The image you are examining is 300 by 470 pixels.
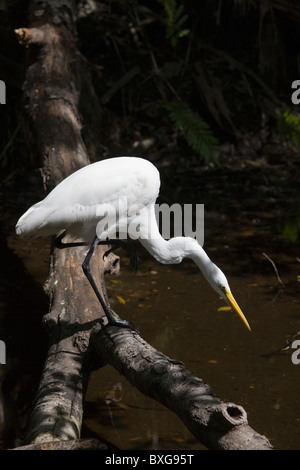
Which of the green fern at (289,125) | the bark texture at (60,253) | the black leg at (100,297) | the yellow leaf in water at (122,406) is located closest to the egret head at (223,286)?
the black leg at (100,297)

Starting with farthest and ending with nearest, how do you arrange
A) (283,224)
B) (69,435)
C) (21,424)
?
1. (283,224)
2. (21,424)
3. (69,435)

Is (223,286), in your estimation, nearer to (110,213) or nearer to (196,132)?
(110,213)

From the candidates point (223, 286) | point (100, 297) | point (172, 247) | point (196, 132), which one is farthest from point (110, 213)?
point (196, 132)

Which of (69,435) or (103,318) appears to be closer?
(69,435)

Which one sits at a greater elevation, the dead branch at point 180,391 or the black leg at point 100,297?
the black leg at point 100,297

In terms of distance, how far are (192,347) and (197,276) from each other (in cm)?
136

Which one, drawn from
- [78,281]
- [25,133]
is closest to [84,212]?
[78,281]

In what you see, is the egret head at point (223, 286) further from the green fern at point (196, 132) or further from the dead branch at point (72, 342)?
the green fern at point (196, 132)

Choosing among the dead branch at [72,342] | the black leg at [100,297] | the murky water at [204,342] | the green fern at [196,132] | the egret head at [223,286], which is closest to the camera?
the dead branch at [72,342]

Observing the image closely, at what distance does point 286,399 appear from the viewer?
4.10 metres

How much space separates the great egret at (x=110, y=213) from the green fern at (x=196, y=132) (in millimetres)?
3636

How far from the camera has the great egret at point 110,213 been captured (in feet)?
13.9
